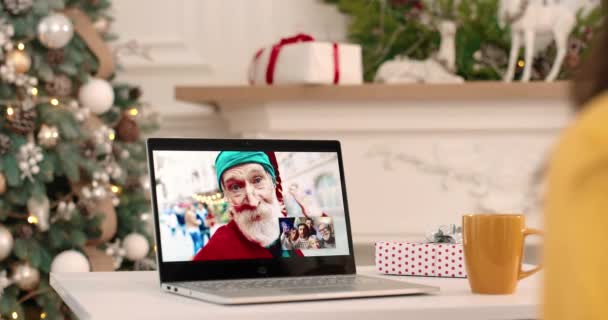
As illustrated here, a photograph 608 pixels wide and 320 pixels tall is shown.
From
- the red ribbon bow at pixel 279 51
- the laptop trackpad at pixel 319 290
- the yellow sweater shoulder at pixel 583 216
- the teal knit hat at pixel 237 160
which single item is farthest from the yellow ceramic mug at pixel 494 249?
the red ribbon bow at pixel 279 51

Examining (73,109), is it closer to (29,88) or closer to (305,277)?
(29,88)

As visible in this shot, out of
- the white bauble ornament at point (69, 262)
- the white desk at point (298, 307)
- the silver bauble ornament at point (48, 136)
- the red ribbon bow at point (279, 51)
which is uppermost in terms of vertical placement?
the red ribbon bow at point (279, 51)

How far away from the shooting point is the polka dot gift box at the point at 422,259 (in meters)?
1.26

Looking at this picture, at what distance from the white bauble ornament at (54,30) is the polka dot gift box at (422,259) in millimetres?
1312

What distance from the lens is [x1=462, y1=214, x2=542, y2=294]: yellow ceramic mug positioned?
1058mm

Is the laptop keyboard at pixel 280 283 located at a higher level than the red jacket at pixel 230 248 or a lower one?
lower

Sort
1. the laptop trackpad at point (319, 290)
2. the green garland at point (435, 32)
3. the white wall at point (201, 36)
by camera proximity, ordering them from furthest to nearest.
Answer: the white wall at point (201, 36)
the green garland at point (435, 32)
the laptop trackpad at point (319, 290)

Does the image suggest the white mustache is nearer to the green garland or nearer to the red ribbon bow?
the red ribbon bow

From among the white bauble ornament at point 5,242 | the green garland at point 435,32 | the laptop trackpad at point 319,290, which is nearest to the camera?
the laptop trackpad at point 319,290

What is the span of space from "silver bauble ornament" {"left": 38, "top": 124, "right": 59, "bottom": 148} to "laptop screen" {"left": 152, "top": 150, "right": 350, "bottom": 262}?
4.04 feet

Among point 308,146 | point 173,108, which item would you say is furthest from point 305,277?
point 173,108

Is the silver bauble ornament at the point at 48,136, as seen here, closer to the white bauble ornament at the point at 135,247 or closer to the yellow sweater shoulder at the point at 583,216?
the white bauble ornament at the point at 135,247

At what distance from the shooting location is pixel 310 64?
2543 millimetres

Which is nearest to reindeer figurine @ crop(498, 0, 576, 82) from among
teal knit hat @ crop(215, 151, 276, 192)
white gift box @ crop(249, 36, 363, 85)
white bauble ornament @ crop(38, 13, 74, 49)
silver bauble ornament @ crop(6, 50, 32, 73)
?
white gift box @ crop(249, 36, 363, 85)
